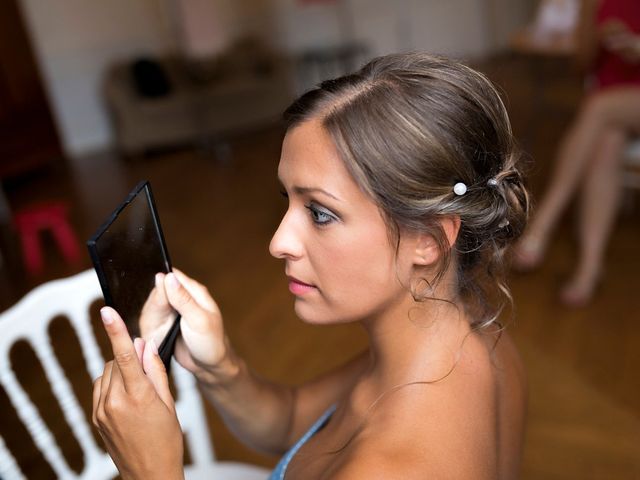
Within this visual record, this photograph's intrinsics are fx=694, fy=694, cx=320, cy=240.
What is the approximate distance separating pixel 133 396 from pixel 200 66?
15.2 feet

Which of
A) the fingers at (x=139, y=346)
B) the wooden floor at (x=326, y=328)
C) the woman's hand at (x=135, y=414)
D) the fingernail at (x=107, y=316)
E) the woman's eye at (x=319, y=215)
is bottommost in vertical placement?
the wooden floor at (x=326, y=328)

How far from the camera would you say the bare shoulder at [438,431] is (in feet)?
2.51

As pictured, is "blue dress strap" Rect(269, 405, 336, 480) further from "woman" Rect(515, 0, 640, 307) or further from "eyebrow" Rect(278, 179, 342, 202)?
"woman" Rect(515, 0, 640, 307)

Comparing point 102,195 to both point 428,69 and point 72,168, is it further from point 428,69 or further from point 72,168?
point 428,69

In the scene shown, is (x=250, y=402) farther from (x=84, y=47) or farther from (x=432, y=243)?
(x=84, y=47)

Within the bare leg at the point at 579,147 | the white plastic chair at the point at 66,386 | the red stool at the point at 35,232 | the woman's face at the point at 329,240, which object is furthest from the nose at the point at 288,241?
the red stool at the point at 35,232

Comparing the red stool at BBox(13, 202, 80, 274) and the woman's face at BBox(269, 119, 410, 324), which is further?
the red stool at BBox(13, 202, 80, 274)

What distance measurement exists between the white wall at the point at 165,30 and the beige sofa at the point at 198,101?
0.28m

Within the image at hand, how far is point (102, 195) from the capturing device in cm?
444

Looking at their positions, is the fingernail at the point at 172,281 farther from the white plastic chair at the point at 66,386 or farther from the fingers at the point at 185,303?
the white plastic chair at the point at 66,386

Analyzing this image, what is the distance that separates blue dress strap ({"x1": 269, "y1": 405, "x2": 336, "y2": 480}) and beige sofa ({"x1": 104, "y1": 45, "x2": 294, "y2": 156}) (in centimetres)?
423

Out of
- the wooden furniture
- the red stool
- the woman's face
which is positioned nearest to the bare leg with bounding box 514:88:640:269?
the woman's face

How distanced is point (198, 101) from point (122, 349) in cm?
467

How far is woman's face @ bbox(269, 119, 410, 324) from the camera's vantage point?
0.81m
